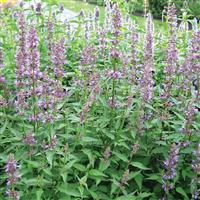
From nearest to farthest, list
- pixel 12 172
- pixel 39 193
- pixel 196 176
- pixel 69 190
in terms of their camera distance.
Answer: pixel 12 172 → pixel 39 193 → pixel 69 190 → pixel 196 176

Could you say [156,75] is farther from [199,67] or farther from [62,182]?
[62,182]

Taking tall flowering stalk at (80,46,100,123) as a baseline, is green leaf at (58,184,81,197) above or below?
below

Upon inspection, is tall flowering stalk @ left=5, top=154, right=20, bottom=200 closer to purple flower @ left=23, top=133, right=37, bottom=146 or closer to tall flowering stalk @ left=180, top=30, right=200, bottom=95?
purple flower @ left=23, top=133, right=37, bottom=146

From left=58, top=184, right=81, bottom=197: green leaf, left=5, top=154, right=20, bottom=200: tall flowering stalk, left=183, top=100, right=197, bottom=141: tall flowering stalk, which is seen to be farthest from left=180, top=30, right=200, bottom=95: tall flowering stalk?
left=5, top=154, right=20, bottom=200: tall flowering stalk

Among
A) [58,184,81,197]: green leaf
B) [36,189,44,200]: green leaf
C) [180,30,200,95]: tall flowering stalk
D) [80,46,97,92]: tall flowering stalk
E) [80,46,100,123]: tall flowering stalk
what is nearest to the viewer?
[36,189,44,200]: green leaf

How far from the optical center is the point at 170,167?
3746 mm

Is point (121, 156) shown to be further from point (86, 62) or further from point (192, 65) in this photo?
point (192, 65)

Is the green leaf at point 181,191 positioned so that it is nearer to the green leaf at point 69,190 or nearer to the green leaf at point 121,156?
the green leaf at point 121,156

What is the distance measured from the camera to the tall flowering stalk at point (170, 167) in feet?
12.0

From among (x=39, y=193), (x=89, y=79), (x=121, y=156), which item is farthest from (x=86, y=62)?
(x=39, y=193)

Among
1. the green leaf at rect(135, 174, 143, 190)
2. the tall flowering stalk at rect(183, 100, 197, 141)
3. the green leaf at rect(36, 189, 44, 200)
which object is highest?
the tall flowering stalk at rect(183, 100, 197, 141)

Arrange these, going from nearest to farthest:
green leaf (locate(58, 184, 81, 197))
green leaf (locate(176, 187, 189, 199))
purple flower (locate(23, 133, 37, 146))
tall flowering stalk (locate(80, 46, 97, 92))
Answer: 1. green leaf (locate(58, 184, 81, 197))
2. purple flower (locate(23, 133, 37, 146))
3. green leaf (locate(176, 187, 189, 199))
4. tall flowering stalk (locate(80, 46, 97, 92))

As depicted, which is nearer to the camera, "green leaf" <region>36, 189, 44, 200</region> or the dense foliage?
"green leaf" <region>36, 189, 44, 200</region>

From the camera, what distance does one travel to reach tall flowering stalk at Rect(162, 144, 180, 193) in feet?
12.0
